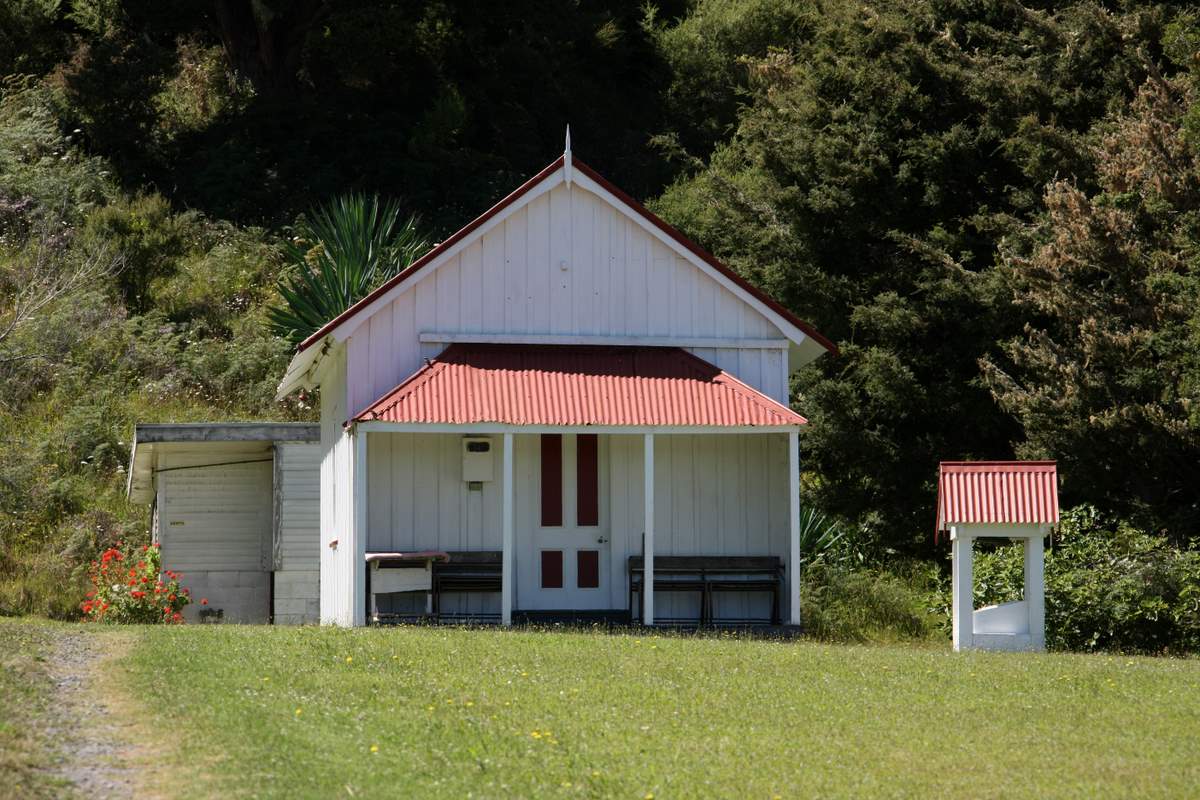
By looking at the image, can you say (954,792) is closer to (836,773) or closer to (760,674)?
(836,773)

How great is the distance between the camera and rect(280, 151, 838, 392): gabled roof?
1952cm

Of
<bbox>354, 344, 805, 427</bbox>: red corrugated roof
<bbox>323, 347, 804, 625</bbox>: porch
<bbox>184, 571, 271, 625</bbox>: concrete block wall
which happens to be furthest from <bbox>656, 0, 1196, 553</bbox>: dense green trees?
<bbox>184, 571, 271, 625</bbox>: concrete block wall

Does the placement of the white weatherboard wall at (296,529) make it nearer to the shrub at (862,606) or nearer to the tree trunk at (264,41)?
the shrub at (862,606)

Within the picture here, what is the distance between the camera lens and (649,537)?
18922 mm

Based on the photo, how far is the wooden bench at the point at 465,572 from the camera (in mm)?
19453

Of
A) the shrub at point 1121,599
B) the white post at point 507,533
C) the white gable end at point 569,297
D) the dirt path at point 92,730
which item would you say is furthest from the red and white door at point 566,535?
the dirt path at point 92,730

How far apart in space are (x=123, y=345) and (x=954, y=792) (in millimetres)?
27331

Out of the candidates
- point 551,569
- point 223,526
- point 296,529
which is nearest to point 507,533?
point 551,569

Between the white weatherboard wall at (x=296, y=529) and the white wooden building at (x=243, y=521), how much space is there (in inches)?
0.6

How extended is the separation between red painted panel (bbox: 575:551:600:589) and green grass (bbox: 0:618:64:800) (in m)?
6.93

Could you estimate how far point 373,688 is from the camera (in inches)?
504

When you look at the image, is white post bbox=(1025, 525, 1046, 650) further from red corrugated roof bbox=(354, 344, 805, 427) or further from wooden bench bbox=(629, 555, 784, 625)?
wooden bench bbox=(629, 555, 784, 625)

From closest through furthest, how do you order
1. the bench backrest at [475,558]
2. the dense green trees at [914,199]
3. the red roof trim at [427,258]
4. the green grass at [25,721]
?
the green grass at [25,721]
the red roof trim at [427,258]
the bench backrest at [475,558]
the dense green trees at [914,199]

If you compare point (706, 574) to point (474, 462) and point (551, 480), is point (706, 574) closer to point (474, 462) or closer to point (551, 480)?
point (551, 480)
